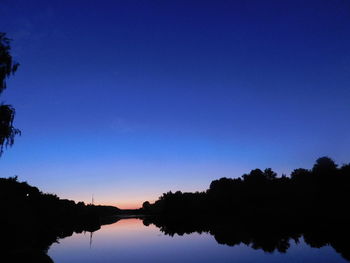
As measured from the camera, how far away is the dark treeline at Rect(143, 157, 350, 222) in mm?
79500

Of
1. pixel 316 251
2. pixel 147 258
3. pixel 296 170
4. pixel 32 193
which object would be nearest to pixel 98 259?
pixel 147 258

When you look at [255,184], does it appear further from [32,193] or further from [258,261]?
[258,261]

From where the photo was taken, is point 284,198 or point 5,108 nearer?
point 5,108

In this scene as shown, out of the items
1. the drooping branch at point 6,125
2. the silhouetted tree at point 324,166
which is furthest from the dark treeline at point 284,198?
the drooping branch at point 6,125

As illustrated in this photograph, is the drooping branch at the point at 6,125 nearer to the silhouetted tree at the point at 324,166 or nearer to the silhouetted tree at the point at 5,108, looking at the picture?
the silhouetted tree at the point at 5,108

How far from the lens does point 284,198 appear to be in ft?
335

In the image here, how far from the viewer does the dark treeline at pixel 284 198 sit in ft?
261

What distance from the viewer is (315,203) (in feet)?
283

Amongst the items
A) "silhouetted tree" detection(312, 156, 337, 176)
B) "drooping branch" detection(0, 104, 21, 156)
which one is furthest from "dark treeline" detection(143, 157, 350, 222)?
"drooping branch" detection(0, 104, 21, 156)

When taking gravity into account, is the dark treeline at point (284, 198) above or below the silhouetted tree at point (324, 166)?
below

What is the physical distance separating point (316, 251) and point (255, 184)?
87.2 m

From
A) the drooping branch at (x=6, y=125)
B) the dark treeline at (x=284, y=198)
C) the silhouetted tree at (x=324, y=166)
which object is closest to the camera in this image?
the drooping branch at (x=6, y=125)

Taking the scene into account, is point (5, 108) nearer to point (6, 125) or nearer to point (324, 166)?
point (6, 125)

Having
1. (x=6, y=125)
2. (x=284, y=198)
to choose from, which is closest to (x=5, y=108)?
(x=6, y=125)
